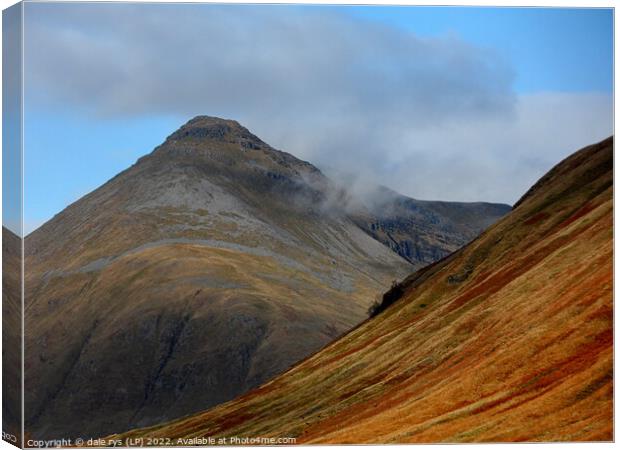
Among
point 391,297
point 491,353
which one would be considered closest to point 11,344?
point 491,353

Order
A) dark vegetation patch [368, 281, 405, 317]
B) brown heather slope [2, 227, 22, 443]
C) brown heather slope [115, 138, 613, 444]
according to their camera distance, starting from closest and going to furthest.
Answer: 1. brown heather slope [2, 227, 22, 443]
2. brown heather slope [115, 138, 613, 444]
3. dark vegetation patch [368, 281, 405, 317]

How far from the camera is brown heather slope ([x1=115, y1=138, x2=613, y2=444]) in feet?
228

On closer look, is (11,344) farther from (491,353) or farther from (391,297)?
(391,297)

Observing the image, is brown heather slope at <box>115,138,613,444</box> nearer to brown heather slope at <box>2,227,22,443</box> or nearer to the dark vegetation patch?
the dark vegetation patch

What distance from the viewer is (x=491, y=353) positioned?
275ft

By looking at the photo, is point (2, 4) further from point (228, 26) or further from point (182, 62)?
point (182, 62)

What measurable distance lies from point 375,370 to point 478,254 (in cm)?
2928

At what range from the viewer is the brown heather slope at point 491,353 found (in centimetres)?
6944

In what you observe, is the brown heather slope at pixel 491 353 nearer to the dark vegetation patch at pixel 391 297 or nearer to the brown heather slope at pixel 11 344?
the dark vegetation patch at pixel 391 297

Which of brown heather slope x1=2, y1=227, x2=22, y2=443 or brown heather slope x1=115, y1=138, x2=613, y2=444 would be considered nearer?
brown heather slope x1=2, y1=227, x2=22, y2=443

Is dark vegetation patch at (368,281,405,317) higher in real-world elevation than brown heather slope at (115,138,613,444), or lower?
higher

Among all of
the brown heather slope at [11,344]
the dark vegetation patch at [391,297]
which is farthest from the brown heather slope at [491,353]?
the brown heather slope at [11,344]

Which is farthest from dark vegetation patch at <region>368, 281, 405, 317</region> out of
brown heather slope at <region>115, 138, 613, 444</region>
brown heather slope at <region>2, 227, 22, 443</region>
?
brown heather slope at <region>2, 227, 22, 443</region>

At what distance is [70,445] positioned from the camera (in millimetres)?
77062
